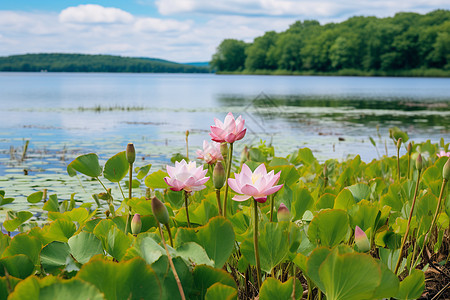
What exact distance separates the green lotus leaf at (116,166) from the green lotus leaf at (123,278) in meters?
1.03

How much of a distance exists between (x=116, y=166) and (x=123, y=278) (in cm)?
108

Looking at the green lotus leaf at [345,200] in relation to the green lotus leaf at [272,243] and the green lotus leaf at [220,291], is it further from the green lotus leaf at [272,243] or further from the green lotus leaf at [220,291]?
the green lotus leaf at [220,291]

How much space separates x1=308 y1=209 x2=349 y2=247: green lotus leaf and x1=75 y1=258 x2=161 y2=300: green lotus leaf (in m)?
0.61

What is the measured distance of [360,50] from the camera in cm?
7494

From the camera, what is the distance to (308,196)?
161cm

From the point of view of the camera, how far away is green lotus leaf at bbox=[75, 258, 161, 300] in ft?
2.45

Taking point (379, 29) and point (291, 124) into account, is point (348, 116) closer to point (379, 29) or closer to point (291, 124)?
point (291, 124)

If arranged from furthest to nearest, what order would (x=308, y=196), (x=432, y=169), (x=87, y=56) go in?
(x=87, y=56)
(x=432, y=169)
(x=308, y=196)

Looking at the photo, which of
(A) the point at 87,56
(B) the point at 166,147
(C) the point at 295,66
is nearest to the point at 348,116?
(B) the point at 166,147

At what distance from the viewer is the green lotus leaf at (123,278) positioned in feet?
2.45

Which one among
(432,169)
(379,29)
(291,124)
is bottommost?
(291,124)

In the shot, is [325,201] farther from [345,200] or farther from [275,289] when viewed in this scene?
[275,289]

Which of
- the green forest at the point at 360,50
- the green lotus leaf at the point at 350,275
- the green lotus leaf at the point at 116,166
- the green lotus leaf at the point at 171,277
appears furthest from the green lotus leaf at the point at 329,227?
the green forest at the point at 360,50

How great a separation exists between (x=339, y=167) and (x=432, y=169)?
51.3 inches
